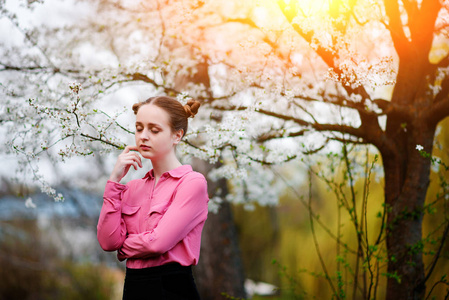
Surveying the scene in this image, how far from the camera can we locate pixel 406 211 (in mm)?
3270

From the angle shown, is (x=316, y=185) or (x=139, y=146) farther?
(x=316, y=185)

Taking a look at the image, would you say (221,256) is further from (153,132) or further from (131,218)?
(153,132)

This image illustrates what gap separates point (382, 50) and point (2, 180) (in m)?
6.42

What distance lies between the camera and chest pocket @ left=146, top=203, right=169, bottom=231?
182cm

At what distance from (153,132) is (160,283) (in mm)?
602

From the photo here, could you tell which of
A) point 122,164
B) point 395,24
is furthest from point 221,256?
point 122,164

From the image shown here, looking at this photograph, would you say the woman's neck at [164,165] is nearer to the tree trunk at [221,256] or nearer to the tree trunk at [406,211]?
the tree trunk at [406,211]

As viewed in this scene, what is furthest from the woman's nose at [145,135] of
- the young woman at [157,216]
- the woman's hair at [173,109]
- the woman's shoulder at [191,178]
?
the woman's shoulder at [191,178]

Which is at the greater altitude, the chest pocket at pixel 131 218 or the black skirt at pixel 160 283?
the chest pocket at pixel 131 218

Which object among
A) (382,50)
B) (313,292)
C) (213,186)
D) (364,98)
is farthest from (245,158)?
(313,292)

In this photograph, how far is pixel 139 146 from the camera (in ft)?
6.20

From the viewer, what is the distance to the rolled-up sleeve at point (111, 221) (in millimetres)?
1809

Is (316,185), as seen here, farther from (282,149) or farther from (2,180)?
(2,180)

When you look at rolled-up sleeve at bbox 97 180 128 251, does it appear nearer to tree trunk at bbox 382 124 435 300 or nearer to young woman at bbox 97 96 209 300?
young woman at bbox 97 96 209 300
